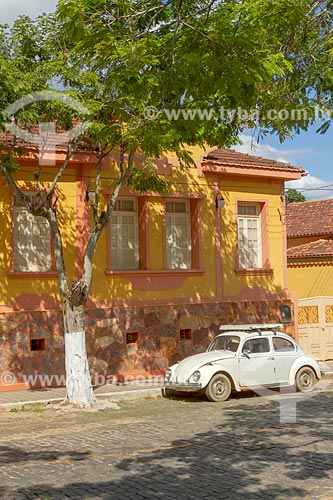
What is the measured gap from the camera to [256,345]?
1588 cm

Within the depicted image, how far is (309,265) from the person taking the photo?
25547mm

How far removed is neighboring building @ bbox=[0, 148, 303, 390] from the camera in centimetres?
1702

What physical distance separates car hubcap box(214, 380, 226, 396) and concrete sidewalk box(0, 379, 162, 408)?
194 centimetres

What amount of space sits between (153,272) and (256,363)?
4.45 m

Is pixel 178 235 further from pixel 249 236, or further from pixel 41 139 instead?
pixel 41 139

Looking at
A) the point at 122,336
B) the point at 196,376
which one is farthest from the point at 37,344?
the point at 196,376

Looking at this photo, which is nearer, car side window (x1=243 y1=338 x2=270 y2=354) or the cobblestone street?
the cobblestone street

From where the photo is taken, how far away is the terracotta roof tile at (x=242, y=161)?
20.6 meters

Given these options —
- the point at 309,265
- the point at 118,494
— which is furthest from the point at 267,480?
the point at 309,265

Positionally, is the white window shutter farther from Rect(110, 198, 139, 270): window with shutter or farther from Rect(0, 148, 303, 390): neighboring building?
Rect(110, 198, 139, 270): window with shutter

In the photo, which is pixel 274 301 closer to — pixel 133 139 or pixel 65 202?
pixel 65 202

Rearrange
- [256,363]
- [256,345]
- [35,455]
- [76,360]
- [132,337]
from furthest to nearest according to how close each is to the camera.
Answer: [132,337], [256,345], [256,363], [76,360], [35,455]

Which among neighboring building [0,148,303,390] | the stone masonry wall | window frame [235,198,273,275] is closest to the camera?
the stone masonry wall

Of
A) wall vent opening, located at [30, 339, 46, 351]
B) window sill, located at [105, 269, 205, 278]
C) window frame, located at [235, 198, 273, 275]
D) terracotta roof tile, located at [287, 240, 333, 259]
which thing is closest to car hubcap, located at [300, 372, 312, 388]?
window sill, located at [105, 269, 205, 278]
